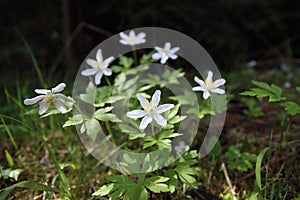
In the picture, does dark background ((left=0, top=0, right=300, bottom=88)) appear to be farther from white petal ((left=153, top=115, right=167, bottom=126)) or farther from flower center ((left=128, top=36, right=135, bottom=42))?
white petal ((left=153, top=115, right=167, bottom=126))

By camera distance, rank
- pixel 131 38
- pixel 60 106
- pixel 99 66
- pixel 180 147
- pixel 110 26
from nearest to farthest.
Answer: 1. pixel 60 106
2. pixel 180 147
3. pixel 99 66
4. pixel 131 38
5. pixel 110 26

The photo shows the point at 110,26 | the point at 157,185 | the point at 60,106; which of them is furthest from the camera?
the point at 110,26

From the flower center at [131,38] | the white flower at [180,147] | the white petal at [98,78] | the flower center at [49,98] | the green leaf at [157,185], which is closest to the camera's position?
the green leaf at [157,185]

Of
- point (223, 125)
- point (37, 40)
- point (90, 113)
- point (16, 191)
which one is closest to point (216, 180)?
point (223, 125)

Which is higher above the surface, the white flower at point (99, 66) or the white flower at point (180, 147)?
the white flower at point (99, 66)

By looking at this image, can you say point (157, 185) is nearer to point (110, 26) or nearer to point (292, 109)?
point (292, 109)

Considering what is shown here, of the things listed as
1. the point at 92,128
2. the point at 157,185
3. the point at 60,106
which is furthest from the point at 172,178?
the point at 60,106

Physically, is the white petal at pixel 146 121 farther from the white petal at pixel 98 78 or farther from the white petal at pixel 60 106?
the white petal at pixel 98 78

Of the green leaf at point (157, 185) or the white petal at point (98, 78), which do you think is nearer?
the green leaf at point (157, 185)

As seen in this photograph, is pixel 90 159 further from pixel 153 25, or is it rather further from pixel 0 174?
pixel 153 25

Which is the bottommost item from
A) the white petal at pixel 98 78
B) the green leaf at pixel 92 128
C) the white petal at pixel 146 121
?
the green leaf at pixel 92 128

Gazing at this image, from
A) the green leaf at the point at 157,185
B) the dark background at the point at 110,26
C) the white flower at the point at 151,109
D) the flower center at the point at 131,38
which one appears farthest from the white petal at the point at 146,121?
Result: the dark background at the point at 110,26
